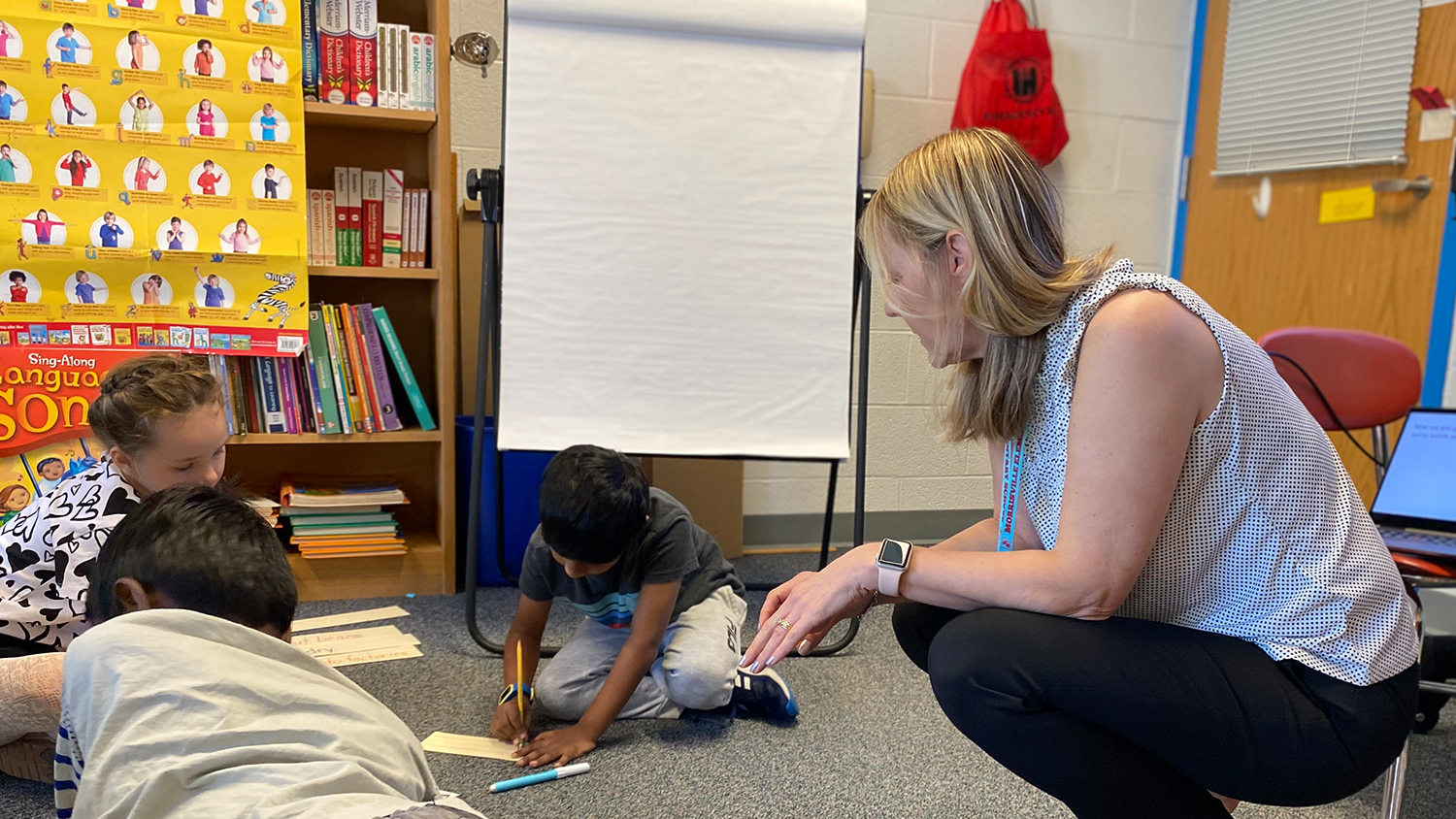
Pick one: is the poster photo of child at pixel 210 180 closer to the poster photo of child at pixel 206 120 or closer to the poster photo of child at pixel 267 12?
the poster photo of child at pixel 206 120

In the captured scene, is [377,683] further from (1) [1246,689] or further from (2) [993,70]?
(2) [993,70]

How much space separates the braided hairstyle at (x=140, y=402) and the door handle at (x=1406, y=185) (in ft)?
9.16

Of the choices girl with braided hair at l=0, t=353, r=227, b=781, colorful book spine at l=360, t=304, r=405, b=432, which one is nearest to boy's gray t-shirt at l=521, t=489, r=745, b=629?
girl with braided hair at l=0, t=353, r=227, b=781

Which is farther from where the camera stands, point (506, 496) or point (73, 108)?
point (506, 496)

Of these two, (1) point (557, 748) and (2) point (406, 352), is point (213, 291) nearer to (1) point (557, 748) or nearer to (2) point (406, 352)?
(2) point (406, 352)

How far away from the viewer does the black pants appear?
89cm

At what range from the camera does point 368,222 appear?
92.9 inches

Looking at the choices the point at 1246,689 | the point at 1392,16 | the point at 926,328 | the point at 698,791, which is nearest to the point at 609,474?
the point at 698,791

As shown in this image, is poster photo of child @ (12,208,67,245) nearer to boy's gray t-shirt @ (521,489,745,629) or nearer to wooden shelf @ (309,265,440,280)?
wooden shelf @ (309,265,440,280)

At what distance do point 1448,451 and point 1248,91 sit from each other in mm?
1633

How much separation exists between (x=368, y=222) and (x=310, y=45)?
0.41 meters

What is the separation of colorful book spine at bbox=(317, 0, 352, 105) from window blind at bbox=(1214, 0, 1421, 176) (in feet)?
8.40

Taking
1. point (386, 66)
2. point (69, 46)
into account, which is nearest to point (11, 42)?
point (69, 46)

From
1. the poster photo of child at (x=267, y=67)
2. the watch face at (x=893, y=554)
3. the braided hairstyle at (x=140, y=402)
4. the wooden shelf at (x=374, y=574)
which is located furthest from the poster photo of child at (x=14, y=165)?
the watch face at (x=893, y=554)
